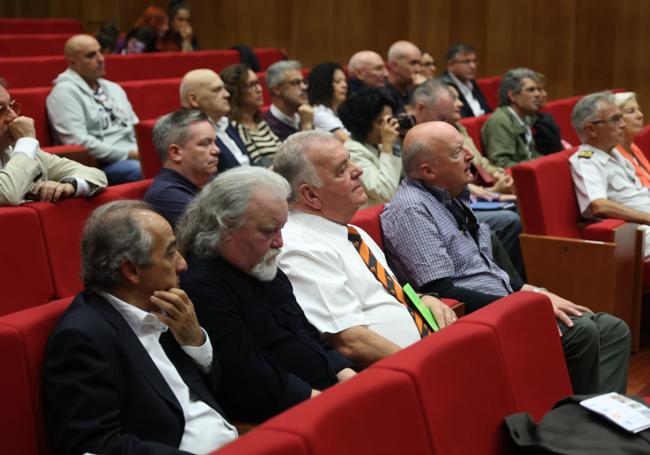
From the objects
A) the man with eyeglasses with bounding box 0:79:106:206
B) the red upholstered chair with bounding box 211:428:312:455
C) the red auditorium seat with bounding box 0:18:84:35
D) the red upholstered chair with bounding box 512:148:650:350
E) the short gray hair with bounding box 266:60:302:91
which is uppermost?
the red auditorium seat with bounding box 0:18:84:35

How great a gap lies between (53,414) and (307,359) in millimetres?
586

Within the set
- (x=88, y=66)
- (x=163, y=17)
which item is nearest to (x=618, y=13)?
(x=163, y=17)

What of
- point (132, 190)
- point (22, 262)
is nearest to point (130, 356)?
point (22, 262)

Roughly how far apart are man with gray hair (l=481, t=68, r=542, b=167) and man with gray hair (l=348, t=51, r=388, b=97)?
2.55 ft

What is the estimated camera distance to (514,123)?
4.68 meters

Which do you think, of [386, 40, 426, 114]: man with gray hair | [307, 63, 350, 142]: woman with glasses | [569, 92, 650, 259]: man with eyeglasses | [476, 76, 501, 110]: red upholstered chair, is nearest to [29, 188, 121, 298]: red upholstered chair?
[569, 92, 650, 259]: man with eyeglasses

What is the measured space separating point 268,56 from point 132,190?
4.76m

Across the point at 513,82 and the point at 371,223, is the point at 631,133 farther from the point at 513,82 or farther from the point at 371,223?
the point at 371,223

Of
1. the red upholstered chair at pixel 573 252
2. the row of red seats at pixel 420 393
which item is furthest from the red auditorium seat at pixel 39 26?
the row of red seats at pixel 420 393

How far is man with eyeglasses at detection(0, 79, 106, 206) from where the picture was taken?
2.54 meters

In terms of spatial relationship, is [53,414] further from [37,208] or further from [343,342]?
[37,208]

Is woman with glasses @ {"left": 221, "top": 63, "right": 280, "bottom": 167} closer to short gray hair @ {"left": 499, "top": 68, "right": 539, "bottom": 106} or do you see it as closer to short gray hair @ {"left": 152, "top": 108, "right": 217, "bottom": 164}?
short gray hair @ {"left": 152, "top": 108, "right": 217, "bottom": 164}

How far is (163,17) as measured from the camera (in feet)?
23.6

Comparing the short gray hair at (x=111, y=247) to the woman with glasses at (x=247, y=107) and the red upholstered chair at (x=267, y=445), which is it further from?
the woman with glasses at (x=247, y=107)
